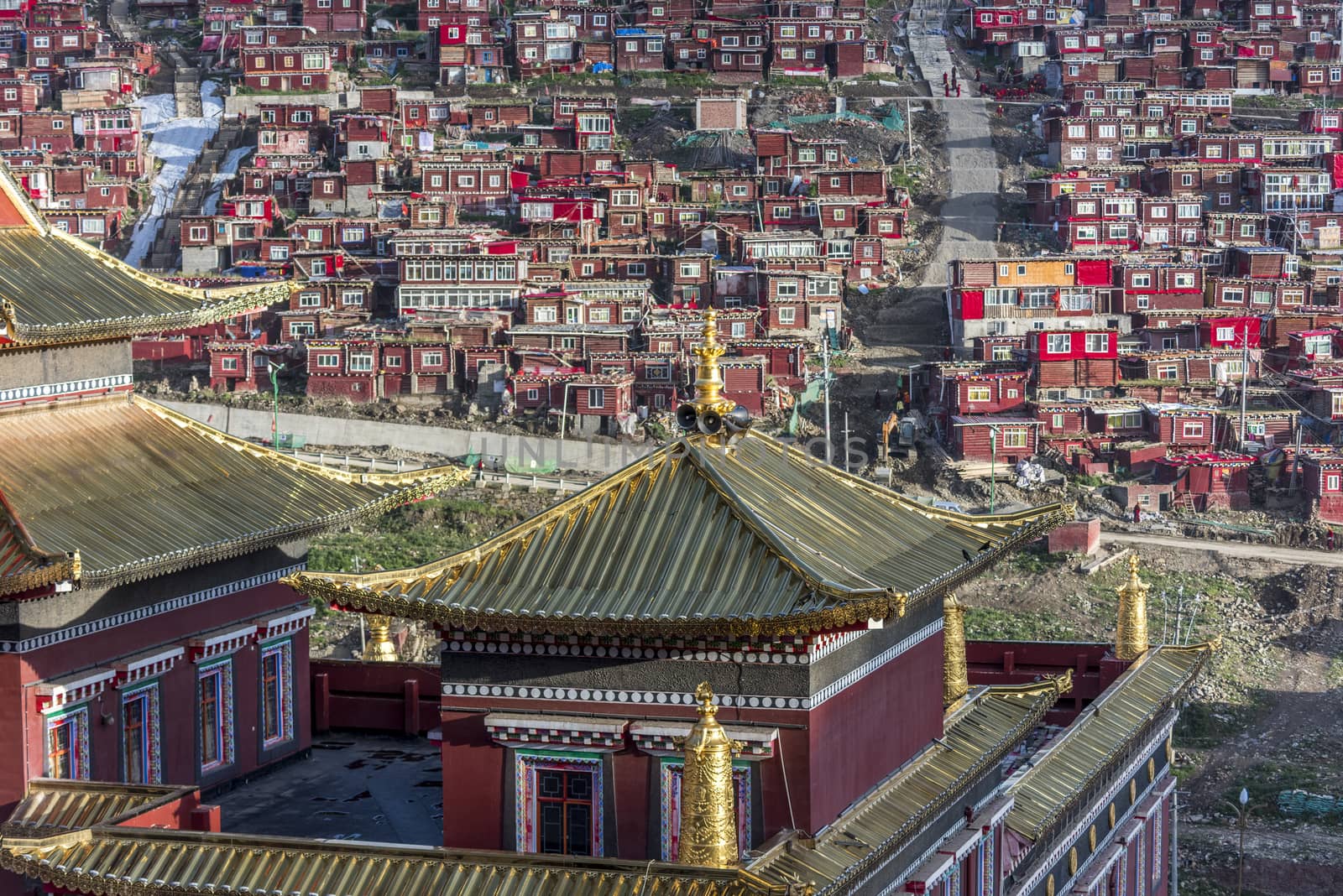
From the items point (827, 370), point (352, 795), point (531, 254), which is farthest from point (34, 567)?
point (531, 254)

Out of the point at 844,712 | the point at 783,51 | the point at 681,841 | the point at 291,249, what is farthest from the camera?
the point at 783,51

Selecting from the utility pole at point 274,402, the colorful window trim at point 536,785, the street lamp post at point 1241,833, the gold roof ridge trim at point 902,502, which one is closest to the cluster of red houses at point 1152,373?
the street lamp post at point 1241,833

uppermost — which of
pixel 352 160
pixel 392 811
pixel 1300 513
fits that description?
pixel 352 160

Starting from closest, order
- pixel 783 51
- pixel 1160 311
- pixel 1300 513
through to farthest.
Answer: pixel 1300 513, pixel 1160 311, pixel 783 51

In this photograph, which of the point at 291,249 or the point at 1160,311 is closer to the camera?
the point at 1160,311

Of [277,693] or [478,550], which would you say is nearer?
[478,550]

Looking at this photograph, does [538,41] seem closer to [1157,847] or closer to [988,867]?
[1157,847]

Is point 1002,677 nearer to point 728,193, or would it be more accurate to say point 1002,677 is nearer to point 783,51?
point 728,193

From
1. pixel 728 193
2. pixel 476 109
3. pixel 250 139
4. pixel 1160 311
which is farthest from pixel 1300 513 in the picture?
pixel 250 139
